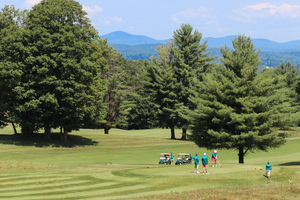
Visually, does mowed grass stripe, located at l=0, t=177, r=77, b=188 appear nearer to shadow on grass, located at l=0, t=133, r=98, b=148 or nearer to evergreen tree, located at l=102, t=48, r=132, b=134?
shadow on grass, located at l=0, t=133, r=98, b=148

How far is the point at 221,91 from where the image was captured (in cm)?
4241

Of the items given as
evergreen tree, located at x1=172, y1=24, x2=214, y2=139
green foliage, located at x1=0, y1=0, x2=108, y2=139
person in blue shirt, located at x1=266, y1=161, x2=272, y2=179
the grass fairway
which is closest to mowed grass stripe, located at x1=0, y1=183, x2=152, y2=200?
the grass fairway

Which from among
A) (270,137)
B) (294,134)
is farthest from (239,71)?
(294,134)

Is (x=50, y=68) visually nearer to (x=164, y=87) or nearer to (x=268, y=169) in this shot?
(x=164, y=87)

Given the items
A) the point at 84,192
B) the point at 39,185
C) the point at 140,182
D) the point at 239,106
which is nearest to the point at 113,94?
the point at 239,106

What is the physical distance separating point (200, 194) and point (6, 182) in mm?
13123

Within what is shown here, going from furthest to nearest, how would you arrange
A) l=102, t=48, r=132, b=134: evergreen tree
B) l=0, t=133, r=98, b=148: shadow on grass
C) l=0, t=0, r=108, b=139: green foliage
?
l=102, t=48, r=132, b=134: evergreen tree → l=0, t=133, r=98, b=148: shadow on grass → l=0, t=0, r=108, b=139: green foliage

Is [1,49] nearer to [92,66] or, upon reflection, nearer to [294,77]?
[92,66]

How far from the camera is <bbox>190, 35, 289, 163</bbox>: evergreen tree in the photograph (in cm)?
3953

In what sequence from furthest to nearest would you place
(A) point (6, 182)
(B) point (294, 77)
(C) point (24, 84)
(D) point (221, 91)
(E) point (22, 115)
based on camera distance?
(B) point (294, 77) → (E) point (22, 115) → (C) point (24, 84) → (D) point (221, 91) → (A) point (6, 182)

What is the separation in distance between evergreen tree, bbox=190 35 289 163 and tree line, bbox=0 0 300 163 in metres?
0.11

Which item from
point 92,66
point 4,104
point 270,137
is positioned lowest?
point 270,137

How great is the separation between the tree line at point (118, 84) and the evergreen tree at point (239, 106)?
4.2 inches

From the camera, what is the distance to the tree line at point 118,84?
41000 mm
